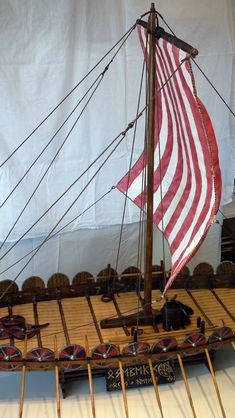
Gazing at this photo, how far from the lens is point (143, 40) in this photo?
1771mm

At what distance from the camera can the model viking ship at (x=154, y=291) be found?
162 centimetres

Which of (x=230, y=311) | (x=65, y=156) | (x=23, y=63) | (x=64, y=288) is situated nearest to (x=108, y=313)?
(x=64, y=288)

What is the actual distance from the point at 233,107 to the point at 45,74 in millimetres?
750

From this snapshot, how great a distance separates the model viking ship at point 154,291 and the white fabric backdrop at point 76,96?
6.4 inches

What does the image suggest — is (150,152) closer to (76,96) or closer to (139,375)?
(76,96)

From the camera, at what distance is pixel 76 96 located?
83.0 inches

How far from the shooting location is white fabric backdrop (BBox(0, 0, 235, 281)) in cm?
199

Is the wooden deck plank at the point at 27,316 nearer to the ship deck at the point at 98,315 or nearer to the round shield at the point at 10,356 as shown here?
the ship deck at the point at 98,315

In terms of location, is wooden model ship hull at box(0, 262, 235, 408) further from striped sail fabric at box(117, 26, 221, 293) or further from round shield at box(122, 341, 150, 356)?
striped sail fabric at box(117, 26, 221, 293)

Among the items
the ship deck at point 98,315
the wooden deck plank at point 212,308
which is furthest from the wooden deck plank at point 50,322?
the wooden deck plank at point 212,308

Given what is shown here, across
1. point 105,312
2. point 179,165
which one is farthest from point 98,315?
point 179,165

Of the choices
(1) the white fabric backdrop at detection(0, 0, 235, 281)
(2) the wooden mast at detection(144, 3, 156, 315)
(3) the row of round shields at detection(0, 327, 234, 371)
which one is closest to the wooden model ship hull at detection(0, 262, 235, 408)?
(3) the row of round shields at detection(0, 327, 234, 371)

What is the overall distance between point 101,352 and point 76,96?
92 cm

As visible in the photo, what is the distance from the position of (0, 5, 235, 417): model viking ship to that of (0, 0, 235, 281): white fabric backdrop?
163mm
